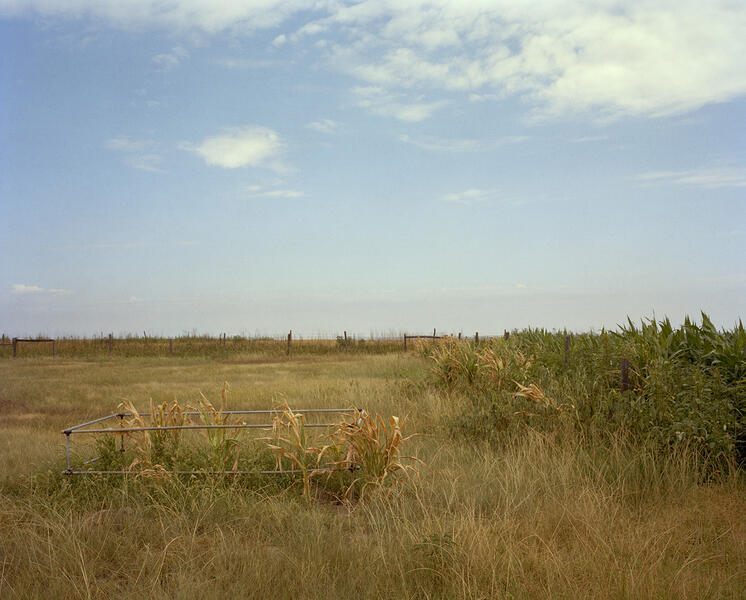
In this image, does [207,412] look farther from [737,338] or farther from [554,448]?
[737,338]

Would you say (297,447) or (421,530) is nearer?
(421,530)

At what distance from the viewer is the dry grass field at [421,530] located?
3.40 meters

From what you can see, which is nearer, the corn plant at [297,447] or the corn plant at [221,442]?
the corn plant at [297,447]

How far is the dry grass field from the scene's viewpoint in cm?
340

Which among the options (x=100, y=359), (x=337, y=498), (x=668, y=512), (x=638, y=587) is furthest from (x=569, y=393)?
(x=100, y=359)

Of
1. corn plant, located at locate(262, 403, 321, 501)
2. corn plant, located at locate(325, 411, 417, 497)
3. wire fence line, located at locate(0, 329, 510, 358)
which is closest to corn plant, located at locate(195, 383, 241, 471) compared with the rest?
corn plant, located at locate(262, 403, 321, 501)

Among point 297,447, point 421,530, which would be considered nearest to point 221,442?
point 297,447

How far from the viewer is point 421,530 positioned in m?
3.90

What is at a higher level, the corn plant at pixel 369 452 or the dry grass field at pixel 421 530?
the corn plant at pixel 369 452

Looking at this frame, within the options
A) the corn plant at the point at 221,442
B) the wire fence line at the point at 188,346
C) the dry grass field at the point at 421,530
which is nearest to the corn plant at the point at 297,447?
the dry grass field at the point at 421,530

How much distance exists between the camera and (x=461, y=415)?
780 centimetres

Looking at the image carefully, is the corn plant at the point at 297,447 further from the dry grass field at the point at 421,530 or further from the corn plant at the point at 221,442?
the corn plant at the point at 221,442

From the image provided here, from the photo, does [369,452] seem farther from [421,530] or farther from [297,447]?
[421,530]

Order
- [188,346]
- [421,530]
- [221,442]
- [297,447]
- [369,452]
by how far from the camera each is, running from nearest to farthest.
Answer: [421,530], [369,452], [297,447], [221,442], [188,346]
